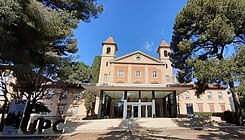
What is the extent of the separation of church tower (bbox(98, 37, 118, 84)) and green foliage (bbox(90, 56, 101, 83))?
0.71 metres

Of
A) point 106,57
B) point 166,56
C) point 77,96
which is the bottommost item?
point 77,96

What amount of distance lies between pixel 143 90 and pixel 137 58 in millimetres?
12641

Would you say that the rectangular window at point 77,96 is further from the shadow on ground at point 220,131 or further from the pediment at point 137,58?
the shadow on ground at point 220,131

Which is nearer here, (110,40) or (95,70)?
(95,70)

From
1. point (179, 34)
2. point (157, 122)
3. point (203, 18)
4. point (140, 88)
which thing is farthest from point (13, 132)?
point (203, 18)

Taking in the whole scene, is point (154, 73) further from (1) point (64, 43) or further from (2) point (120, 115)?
(1) point (64, 43)

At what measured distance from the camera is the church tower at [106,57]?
3161 cm

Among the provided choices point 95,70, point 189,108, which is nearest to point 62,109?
point 95,70

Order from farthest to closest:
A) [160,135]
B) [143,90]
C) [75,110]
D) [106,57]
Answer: [106,57]
[75,110]
[143,90]
[160,135]

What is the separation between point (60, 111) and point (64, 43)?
787 inches

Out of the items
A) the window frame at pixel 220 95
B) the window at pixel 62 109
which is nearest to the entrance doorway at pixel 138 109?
the window at pixel 62 109

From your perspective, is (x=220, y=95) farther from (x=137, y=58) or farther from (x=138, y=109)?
(x=138, y=109)

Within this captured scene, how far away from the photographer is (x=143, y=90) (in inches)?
770

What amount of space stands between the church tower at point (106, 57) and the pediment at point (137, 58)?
359 centimetres
